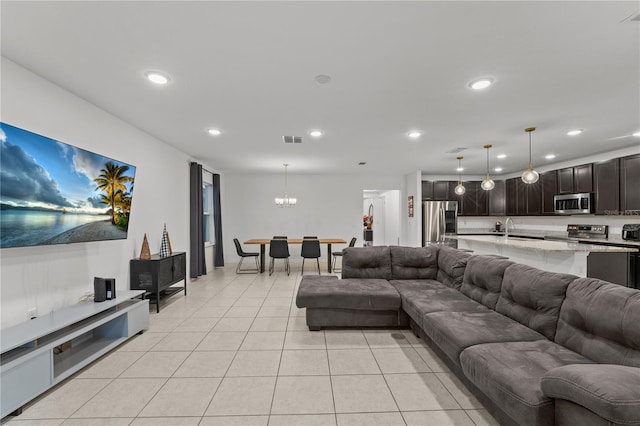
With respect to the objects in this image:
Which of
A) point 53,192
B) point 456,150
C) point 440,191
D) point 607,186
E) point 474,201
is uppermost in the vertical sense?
point 456,150

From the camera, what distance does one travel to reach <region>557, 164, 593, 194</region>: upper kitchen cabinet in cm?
559

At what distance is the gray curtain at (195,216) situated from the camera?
571 cm

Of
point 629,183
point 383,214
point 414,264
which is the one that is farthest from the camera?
point 383,214

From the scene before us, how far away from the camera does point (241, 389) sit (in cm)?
218

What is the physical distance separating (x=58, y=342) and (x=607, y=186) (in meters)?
8.10

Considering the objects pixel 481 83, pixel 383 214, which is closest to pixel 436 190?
pixel 383 214

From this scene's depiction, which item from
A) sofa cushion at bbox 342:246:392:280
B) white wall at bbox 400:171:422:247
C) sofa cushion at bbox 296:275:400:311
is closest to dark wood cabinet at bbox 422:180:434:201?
white wall at bbox 400:171:422:247

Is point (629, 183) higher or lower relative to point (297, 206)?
higher

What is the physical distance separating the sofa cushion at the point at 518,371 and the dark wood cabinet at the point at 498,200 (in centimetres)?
683

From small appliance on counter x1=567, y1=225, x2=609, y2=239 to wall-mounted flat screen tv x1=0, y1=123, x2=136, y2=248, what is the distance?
827cm

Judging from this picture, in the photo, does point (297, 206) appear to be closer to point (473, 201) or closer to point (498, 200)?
point (473, 201)

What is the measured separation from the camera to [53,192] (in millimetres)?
2463

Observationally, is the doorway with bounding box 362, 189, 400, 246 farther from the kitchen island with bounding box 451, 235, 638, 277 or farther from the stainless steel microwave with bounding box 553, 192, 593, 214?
the kitchen island with bounding box 451, 235, 638, 277

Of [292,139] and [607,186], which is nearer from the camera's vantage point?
[292,139]
